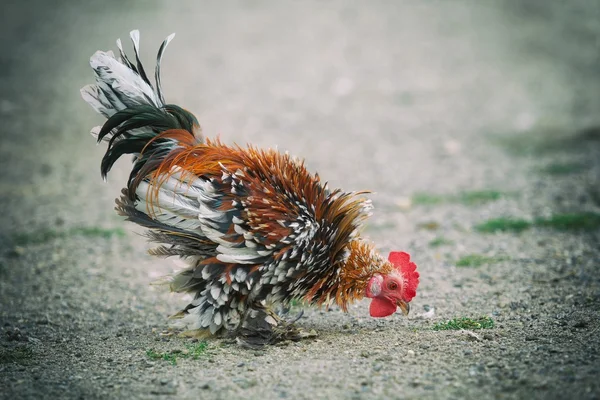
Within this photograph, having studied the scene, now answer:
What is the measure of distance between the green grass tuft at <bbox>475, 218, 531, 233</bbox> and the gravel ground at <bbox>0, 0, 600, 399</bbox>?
4.9 inches

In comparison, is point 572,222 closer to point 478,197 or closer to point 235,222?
Answer: point 478,197

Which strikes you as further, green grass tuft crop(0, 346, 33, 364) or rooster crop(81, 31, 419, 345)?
green grass tuft crop(0, 346, 33, 364)

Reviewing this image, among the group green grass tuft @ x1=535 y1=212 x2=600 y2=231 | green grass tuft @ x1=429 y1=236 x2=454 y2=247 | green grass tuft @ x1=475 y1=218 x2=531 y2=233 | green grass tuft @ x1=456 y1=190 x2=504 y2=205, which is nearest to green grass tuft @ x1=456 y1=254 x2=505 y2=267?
green grass tuft @ x1=429 y1=236 x2=454 y2=247

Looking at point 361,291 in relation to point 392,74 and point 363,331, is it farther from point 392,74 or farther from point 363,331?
point 392,74

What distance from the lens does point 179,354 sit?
16.7 feet

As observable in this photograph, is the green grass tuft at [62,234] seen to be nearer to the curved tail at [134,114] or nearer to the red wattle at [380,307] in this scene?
the curved tail at [134,114]

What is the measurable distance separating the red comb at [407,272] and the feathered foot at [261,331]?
92 centimetres

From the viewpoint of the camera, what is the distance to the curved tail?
5.10m

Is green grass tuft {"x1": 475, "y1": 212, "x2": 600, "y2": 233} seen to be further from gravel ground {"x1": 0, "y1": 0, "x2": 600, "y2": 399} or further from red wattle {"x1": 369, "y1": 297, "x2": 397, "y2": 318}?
red wattle {"x1": 369, "y1": 297, "x2": 397, "y2": 318}

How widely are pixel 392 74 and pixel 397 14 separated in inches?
174

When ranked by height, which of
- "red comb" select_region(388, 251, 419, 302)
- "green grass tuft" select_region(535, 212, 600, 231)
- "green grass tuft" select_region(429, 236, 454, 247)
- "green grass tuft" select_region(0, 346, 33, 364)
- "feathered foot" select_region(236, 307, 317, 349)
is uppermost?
"green grass tuft" select_region(535, 212, 600, 231)

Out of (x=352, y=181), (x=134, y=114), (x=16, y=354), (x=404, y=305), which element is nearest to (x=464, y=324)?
(x=404, y=305)

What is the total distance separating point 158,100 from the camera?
17.4 feet

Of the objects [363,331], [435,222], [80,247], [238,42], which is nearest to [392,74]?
[238,42]
